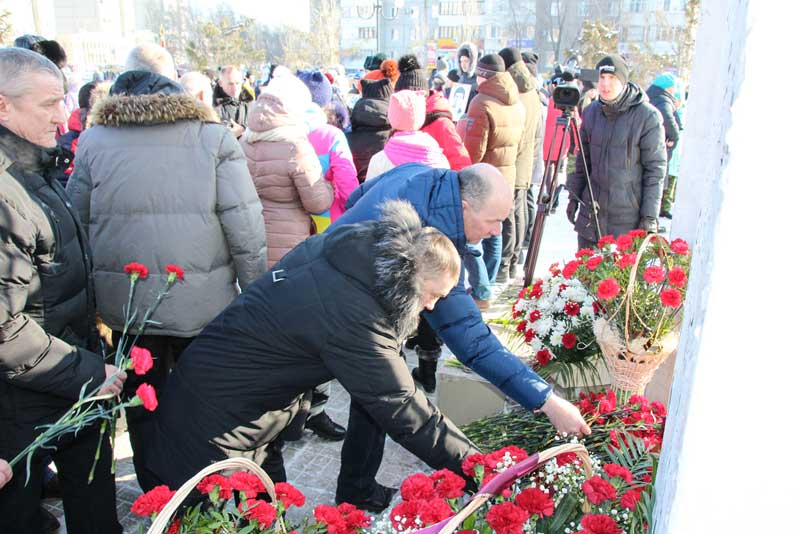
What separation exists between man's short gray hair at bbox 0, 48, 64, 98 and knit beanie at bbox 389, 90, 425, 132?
7.81ft

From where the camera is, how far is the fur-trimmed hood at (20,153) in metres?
1.89

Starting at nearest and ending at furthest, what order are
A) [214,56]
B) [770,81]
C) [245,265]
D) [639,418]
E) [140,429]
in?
[770,81]
[639,418]
[140,429]
[245,265]
[214,56]

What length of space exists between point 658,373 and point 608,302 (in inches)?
23.2

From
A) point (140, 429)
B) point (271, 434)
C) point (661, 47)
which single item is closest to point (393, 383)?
point (271, 434)

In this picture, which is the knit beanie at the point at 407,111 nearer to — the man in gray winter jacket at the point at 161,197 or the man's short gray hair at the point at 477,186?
the man in gray winter jacket at the point at 161,197

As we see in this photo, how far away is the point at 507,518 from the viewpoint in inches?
52.5

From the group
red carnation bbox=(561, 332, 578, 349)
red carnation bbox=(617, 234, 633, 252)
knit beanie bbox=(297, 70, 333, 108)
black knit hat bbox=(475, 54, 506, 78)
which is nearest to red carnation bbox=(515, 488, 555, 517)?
red carnation bbox=(561, 332, 578, 349)

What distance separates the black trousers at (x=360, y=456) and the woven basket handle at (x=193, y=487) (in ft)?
3.72

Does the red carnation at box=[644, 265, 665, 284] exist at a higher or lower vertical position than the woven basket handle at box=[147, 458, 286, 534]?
higher

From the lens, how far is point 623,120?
4.55 meters

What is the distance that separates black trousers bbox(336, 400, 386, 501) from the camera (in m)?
2.74

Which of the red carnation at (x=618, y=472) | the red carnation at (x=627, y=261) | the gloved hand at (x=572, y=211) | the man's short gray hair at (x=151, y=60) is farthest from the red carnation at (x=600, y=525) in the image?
the gloved hand at (x=572, y=211)

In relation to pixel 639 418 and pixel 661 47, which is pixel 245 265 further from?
pixel 661 47

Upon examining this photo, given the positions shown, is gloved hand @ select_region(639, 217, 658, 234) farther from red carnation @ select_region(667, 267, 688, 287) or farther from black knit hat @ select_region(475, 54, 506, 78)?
red carnation @ select_region(667, 267, 688, 287)
